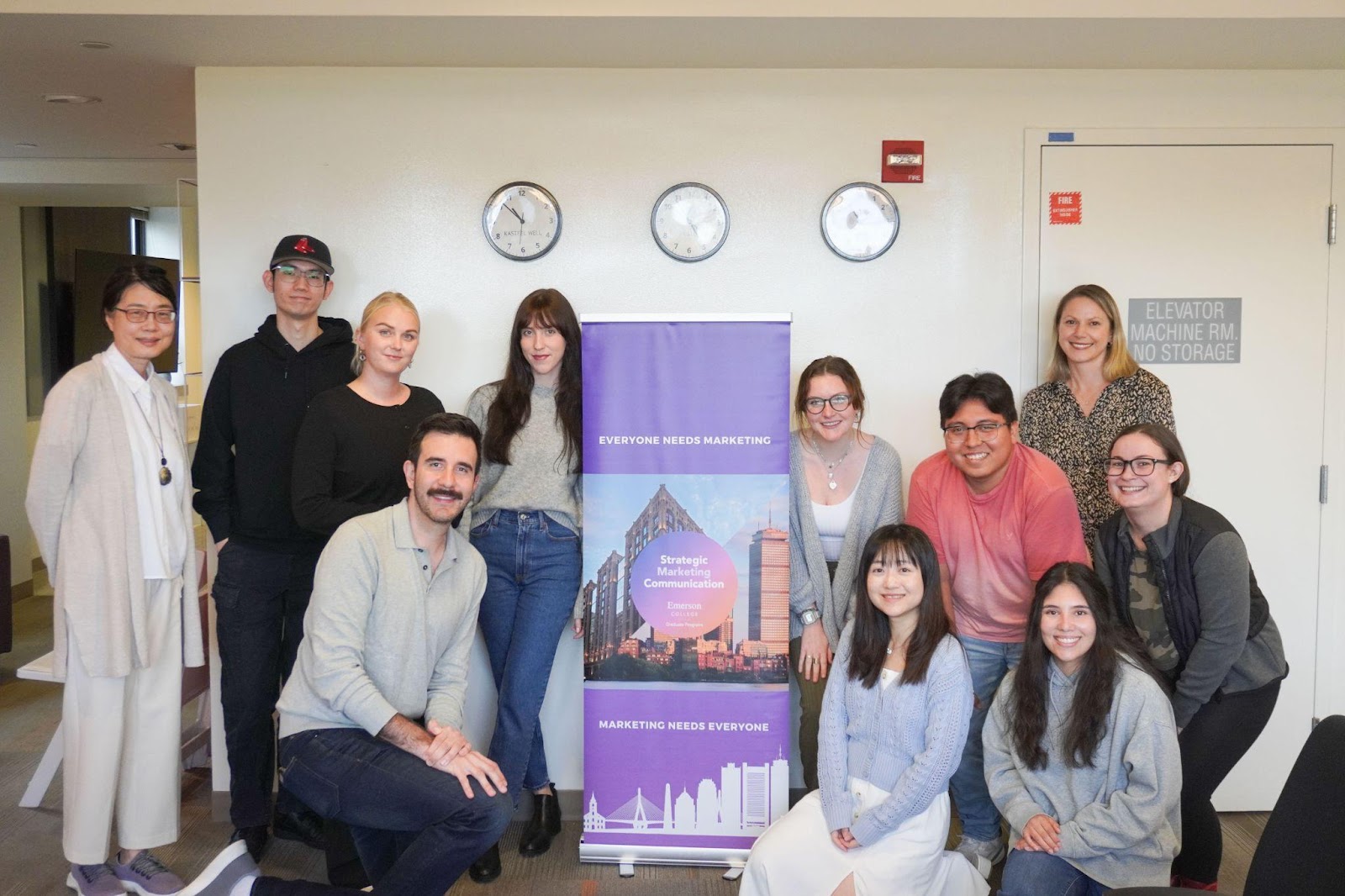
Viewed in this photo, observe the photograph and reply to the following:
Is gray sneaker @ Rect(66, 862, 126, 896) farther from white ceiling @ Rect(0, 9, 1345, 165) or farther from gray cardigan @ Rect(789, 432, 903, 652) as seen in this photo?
white ceiling @ Rect(0, 9, 1345, 165)

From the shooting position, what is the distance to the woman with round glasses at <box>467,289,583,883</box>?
10.7ft

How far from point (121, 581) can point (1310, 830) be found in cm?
278

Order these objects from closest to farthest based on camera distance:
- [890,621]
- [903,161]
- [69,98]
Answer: [890,621]
[903,161]
[69,98]

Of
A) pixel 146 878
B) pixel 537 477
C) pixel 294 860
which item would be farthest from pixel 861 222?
pixel 146 878

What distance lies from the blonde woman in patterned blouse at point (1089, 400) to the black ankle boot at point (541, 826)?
6.26 ft

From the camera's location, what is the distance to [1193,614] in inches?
108

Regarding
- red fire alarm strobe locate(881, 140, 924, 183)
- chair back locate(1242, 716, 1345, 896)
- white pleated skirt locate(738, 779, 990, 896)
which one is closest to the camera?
chair back locate(1242, 716, 1345, 896)

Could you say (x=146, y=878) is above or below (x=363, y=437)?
below

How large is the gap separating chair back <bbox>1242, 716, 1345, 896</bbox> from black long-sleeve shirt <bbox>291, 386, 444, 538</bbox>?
2258 mm

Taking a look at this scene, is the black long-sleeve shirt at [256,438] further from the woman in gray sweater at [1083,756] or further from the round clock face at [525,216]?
the woman in gray sweater at [1083,756]

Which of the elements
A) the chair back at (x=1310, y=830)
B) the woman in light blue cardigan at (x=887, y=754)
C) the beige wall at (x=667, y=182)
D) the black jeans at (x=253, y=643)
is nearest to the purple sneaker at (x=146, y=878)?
the black jeans at (x=253, y=643)

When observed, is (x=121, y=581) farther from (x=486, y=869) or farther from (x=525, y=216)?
(x=525, y=216)

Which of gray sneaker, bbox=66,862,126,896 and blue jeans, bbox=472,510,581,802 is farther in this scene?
blue jeans, bbox=472,510,581,802

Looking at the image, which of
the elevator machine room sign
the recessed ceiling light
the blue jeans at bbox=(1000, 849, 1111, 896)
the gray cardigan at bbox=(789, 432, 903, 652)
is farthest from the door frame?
the recessed ceiling light
